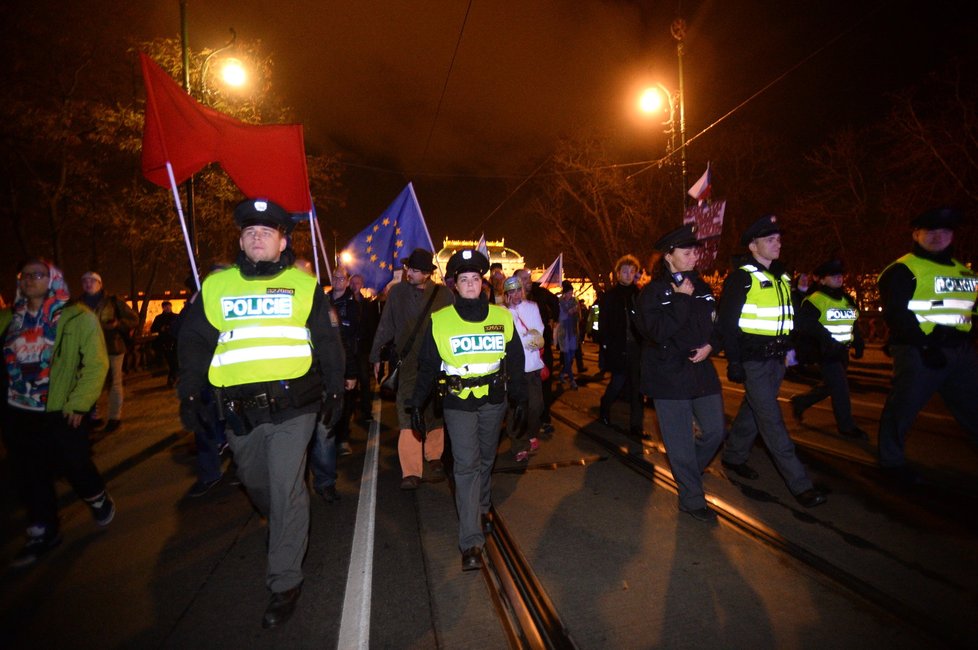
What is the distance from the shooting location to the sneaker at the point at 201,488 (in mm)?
→ 5133

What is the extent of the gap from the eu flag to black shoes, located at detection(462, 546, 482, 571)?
5.02 meters

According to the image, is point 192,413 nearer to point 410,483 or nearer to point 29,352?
point 29,352

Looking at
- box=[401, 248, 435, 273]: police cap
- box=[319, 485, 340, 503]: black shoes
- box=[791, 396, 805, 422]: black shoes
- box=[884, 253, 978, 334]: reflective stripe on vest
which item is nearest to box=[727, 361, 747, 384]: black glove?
box=[884, 253, 978, 334]: reflective stripe on vest

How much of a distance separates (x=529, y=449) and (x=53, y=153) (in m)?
18.3

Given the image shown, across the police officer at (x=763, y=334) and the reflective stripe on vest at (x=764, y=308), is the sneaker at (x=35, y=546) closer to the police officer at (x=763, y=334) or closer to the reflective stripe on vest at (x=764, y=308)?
the police officer at (x=763, y=334)

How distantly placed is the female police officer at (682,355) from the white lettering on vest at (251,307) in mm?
2669

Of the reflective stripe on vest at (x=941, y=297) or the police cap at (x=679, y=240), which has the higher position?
the police cap at (x=679, y=240)

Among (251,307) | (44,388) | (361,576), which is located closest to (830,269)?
(361,576)

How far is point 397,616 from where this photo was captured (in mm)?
2924

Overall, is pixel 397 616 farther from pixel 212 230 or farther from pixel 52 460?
pixel 212 230

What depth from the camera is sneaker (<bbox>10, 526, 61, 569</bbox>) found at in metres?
3.74

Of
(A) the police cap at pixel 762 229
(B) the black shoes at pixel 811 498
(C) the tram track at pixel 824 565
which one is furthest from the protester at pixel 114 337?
(B) the black shoes at pixel 811 498

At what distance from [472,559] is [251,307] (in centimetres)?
215

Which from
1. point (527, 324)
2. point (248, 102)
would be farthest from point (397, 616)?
point (248, 102)
